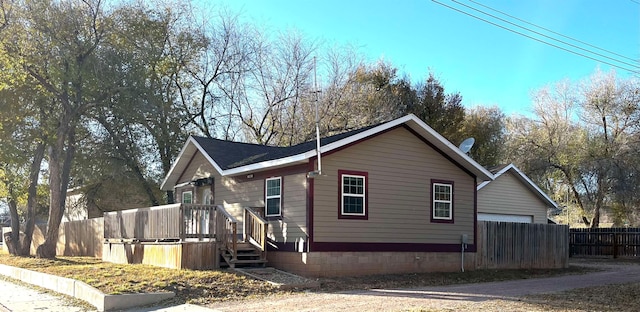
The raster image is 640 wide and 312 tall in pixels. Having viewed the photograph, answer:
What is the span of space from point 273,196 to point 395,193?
343cm

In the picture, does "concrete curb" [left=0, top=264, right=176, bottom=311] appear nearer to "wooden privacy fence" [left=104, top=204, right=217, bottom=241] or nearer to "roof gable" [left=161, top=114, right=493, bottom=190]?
"wooden privacy fence" [left=104, top=204, right=217, bottom=241]

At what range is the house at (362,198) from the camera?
15125mm

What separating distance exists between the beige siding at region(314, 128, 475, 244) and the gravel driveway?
2748 mm

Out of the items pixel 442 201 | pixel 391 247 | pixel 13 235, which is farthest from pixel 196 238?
pixel 13 235

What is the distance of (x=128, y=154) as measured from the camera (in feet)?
83.1

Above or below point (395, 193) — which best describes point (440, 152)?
above

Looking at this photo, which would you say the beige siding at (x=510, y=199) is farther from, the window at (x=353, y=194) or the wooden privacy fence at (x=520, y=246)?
the window at (x=353, y=194)

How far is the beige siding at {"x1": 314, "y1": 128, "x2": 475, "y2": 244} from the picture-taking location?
602 inches

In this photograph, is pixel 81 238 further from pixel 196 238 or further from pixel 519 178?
pixel 519 178

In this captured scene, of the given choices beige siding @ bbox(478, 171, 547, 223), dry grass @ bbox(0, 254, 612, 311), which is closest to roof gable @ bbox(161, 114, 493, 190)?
dry grass @ bbox(0, 254, 612, 311)

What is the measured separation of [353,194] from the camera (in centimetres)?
1579

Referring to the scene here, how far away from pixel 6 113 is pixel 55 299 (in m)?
11.5

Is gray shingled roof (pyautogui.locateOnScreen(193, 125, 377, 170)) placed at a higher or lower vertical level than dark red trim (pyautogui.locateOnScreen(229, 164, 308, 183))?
higher

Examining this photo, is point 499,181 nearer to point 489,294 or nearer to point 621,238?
point 621,238
